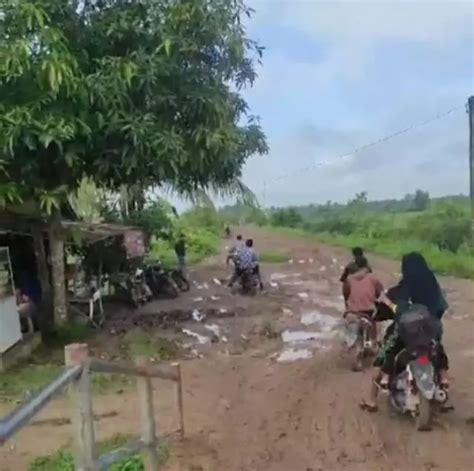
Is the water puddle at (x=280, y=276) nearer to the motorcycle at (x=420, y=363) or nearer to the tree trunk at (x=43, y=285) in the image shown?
the tree trunk at (x=43, y=285)

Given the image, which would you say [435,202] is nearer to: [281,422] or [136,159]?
[136,159]

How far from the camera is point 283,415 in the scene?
8008 millimetres

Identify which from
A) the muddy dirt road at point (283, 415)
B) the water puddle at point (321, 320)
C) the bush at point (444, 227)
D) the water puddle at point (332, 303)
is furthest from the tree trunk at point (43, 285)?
the bush at point (444, 227)

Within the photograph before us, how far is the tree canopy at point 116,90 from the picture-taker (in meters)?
10.8

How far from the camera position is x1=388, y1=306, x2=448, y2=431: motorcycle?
273 inches

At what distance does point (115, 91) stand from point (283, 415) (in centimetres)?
531

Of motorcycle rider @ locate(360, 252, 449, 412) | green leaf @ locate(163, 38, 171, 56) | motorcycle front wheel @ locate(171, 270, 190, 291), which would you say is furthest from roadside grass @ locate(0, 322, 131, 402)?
motorcycle front wheel @ locate(171, 270, 190, 291)

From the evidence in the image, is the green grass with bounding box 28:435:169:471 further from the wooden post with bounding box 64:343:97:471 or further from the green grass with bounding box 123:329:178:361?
the green grass with bounding box 123:329:178:361

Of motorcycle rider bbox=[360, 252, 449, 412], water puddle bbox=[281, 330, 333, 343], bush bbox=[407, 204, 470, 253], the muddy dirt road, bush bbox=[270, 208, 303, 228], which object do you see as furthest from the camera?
bush bbox=[270, 208, 303, 228]

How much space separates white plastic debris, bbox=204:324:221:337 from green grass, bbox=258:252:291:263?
19357 millimetres

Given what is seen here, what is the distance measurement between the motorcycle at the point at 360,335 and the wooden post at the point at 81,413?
22.6ft

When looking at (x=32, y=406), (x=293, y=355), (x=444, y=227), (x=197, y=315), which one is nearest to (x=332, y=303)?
(x=197, y=315)

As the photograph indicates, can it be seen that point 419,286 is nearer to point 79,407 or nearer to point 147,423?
point 147,423

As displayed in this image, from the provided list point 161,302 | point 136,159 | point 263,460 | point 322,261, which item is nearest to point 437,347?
point 263,460
